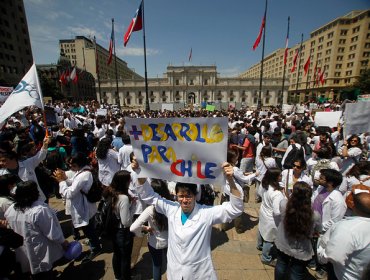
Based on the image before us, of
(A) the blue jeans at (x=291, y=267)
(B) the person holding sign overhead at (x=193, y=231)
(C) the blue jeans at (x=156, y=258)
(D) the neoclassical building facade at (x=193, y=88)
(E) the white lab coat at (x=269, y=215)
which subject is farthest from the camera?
(D) the neoclassical building facade at (x=193, y=88)

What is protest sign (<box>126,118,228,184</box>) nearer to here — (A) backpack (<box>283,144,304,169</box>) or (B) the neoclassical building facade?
(A) backpack (<box>283,144,304,169</box>)

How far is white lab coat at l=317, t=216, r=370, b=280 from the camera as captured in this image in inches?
68.2

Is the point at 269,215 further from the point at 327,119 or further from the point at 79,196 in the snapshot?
the point at 327,119

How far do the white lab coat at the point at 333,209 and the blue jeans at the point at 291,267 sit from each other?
66cm

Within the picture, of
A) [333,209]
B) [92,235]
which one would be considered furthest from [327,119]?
[92,235]

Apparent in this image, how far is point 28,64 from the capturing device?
4388 cm

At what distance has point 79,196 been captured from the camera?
3.18 metres

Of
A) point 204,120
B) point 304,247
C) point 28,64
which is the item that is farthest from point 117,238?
point 28,64

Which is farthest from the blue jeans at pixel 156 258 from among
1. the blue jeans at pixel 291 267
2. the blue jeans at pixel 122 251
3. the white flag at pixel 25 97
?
the white flag at pixel 25 97

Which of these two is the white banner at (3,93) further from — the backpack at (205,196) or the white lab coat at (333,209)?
the white lab coat at (333,209)

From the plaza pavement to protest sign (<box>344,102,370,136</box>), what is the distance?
3666 mm

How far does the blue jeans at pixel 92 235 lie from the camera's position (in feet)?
11.1

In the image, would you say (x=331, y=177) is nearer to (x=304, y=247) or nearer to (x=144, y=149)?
(x=304, y=247)

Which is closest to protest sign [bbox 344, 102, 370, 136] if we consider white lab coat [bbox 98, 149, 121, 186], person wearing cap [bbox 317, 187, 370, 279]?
person wearing cap [bbox 317, 187, 370, 279]
